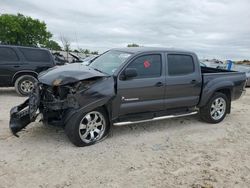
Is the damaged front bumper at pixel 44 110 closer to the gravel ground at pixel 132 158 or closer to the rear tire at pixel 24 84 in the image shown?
the gravel ground at pixel 132 158

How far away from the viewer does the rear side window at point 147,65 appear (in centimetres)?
564

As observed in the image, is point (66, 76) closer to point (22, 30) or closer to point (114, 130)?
point (114, 130)

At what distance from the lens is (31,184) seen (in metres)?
3.73

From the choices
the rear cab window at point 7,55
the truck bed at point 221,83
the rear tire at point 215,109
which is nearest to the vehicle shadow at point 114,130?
the rear tire at point 215,109

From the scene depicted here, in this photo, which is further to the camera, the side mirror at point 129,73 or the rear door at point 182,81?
the rear door at point 182,81

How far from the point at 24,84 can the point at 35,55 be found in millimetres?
1117

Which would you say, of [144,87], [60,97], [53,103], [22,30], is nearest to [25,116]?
[53,103]

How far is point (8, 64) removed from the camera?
955 centimetres

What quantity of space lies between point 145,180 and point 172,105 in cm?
252

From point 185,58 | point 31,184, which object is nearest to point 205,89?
point 185,58

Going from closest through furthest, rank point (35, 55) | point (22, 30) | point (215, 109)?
point (215, 109), point (35, 55), point (22, 30)

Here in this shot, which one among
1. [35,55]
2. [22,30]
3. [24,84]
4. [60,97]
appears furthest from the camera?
[22,30]

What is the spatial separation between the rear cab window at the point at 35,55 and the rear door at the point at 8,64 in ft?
1.04

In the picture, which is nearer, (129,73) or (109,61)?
(129,73)
